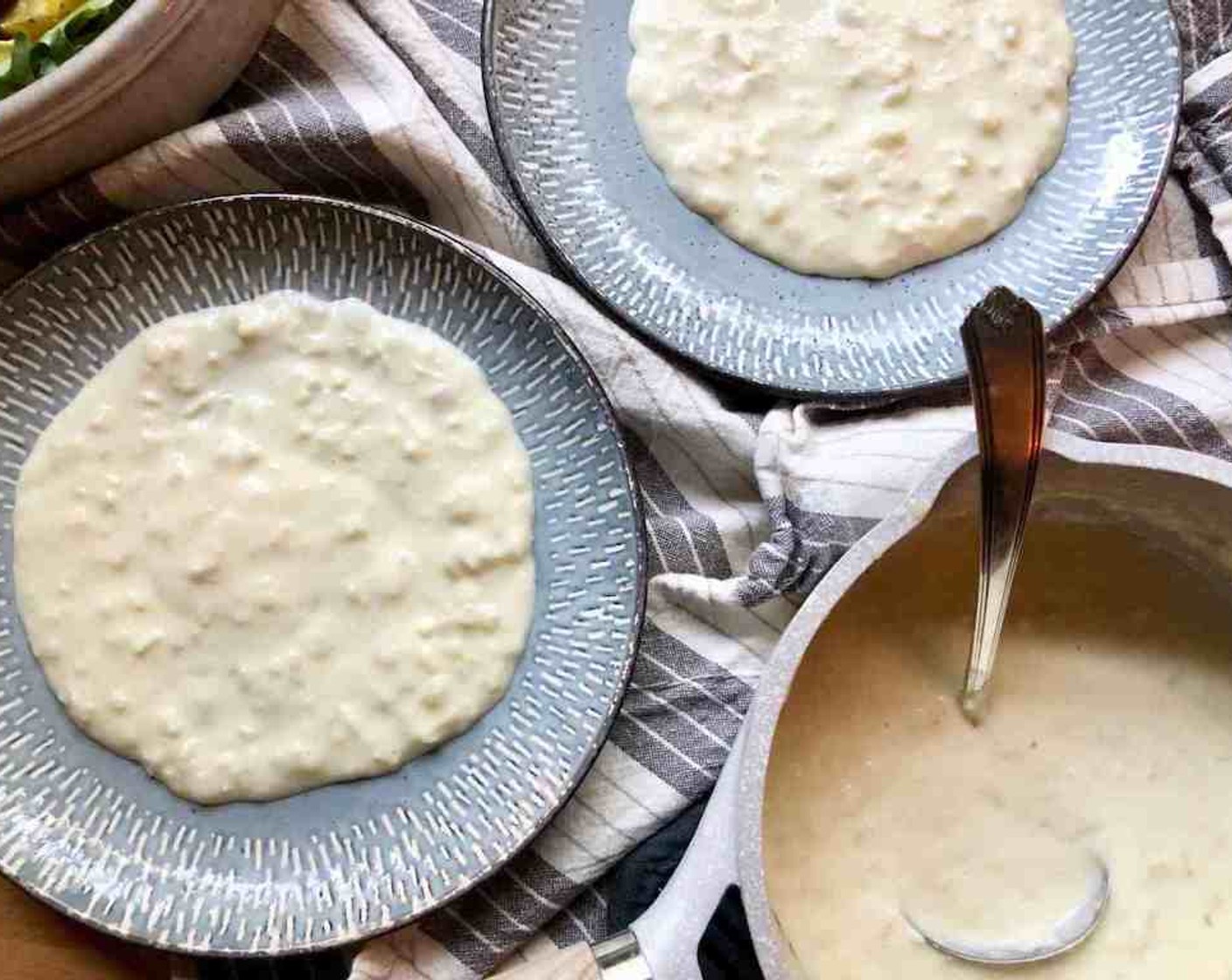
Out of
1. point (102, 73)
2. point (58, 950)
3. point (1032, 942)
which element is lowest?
point (1032, 942)

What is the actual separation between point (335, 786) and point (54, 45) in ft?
1.69

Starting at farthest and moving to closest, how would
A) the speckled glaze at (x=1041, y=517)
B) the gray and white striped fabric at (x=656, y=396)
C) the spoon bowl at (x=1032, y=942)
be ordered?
1. the gray and white striped fabric at (x=656, y=396)
2. the spoon bowl at (x=1032, y=942)
3. the speckled glaze at (x=1041, y=517)

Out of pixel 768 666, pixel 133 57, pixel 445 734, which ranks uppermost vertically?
pixel 133 57

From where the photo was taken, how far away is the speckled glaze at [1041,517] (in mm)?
747

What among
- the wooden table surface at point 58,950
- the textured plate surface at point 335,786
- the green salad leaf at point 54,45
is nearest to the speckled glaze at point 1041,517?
the textured plate surface at point 335,786

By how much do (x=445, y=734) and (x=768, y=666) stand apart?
31 centimetres

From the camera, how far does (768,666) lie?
0.75 metres

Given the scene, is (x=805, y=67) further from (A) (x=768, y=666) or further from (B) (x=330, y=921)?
(B) (x=330, y=921)

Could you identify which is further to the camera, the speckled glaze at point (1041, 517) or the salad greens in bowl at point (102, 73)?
the salad greens in bowl at point (102, 73)

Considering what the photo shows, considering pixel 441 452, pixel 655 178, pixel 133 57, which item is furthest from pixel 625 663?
pixel 133 57

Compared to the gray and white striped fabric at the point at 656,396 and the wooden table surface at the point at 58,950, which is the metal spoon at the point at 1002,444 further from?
the wooden table surface at the point at 58,950

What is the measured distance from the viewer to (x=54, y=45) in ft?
3.05

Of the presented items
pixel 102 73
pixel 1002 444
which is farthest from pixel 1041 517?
pixel 102 73

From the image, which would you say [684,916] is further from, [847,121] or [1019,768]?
[847,121]
